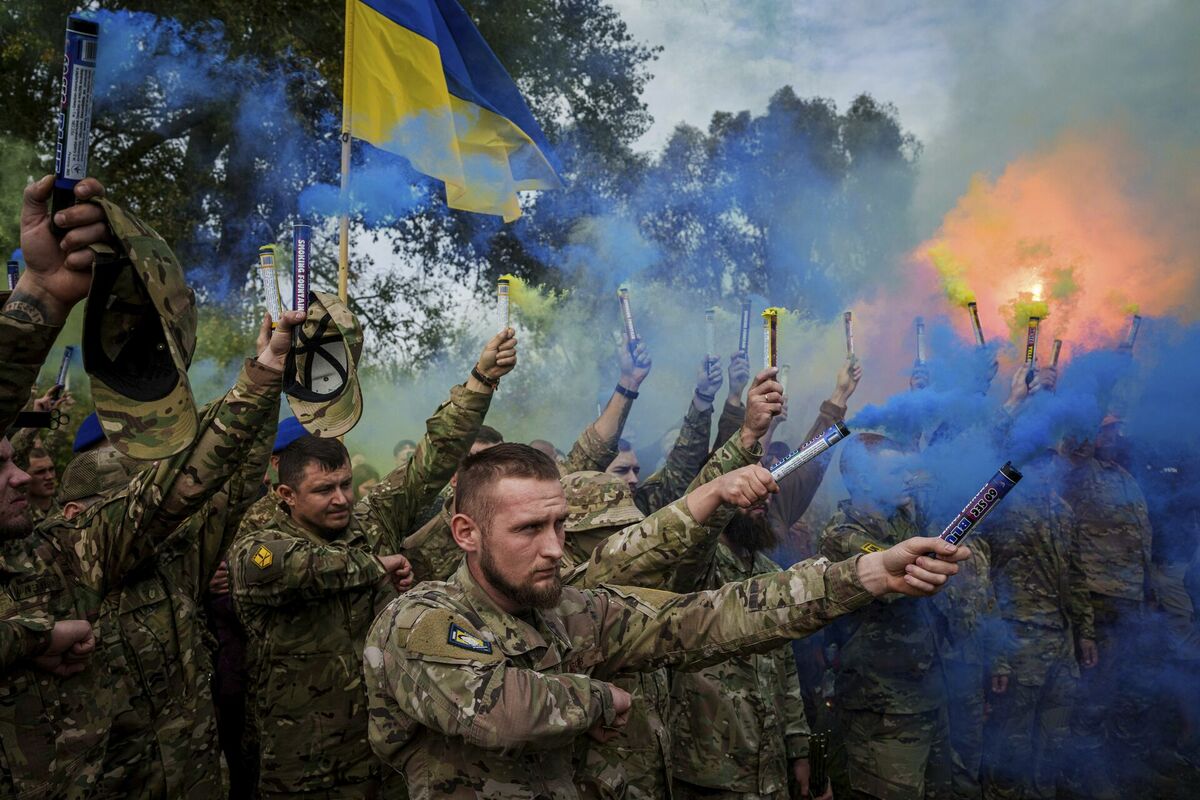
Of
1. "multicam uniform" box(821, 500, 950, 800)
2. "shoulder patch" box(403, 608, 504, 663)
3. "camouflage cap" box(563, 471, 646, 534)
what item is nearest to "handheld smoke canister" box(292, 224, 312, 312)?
"shoulder patch" box(403, 608, 504, 663)

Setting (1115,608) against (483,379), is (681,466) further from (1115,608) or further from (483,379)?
(1115,608)

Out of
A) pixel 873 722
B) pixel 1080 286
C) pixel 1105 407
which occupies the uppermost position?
pixel 1080 286

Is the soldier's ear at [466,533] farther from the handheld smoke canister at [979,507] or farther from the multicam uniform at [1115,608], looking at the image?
the multicam uniform at [1115,608]

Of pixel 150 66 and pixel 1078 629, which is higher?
pixel 150 66

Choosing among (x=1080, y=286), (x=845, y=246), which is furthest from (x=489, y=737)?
(x=845, y=246)

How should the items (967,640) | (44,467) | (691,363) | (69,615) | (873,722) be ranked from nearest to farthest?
(69,615), (44,467), (873,722), (967,640), (691,363)

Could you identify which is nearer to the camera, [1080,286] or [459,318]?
[1080,286]

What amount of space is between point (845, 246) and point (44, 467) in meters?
9.38

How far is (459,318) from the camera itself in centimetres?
1416

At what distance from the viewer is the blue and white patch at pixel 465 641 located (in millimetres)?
2514

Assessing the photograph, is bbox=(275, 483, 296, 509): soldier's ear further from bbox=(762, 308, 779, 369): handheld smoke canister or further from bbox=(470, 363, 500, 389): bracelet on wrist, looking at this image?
bbox=(762, 308, 779, 369): handheld smoke canister

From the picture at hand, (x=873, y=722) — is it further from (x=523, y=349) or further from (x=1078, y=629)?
(x=523, y=349)

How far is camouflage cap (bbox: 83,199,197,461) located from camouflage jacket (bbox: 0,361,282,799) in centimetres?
105

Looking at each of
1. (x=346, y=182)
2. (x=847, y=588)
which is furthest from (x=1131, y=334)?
(x=346, y=182)
